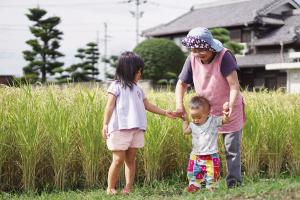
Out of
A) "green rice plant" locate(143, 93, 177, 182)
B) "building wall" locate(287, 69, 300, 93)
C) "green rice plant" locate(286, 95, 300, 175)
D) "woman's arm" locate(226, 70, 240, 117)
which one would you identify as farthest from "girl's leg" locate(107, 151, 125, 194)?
Result: "building wall" locate(287, 69, 300, 93)

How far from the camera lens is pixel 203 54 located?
11.6 ft

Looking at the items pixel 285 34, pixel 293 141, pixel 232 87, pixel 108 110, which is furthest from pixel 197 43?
pixel 285 34

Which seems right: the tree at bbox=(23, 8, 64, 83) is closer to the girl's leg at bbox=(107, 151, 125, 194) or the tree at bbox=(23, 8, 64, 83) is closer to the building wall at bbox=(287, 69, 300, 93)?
the building wall at bbox=(287, 69, 300, 93)

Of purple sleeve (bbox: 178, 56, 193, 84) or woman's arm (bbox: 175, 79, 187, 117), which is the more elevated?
purple sleeve (bbox: 178, 56, 193, 84)

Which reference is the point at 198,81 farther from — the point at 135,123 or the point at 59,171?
the point at 59,171

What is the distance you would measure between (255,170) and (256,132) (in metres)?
0.42

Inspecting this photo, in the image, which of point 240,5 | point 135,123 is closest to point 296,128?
point 135,123

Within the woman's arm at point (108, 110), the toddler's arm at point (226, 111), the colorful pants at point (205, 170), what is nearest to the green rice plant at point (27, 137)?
the woman's arm at point (108, 110)

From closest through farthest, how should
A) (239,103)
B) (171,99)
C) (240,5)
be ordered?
(239,103) → (171,99) → (240,5)

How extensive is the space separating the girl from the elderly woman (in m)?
0.34

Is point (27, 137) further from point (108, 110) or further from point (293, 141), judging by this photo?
point (293, 141)

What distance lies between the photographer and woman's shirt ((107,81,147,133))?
11.9 feet

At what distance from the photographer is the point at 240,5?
2991cm

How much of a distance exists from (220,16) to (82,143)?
86.4 ft
